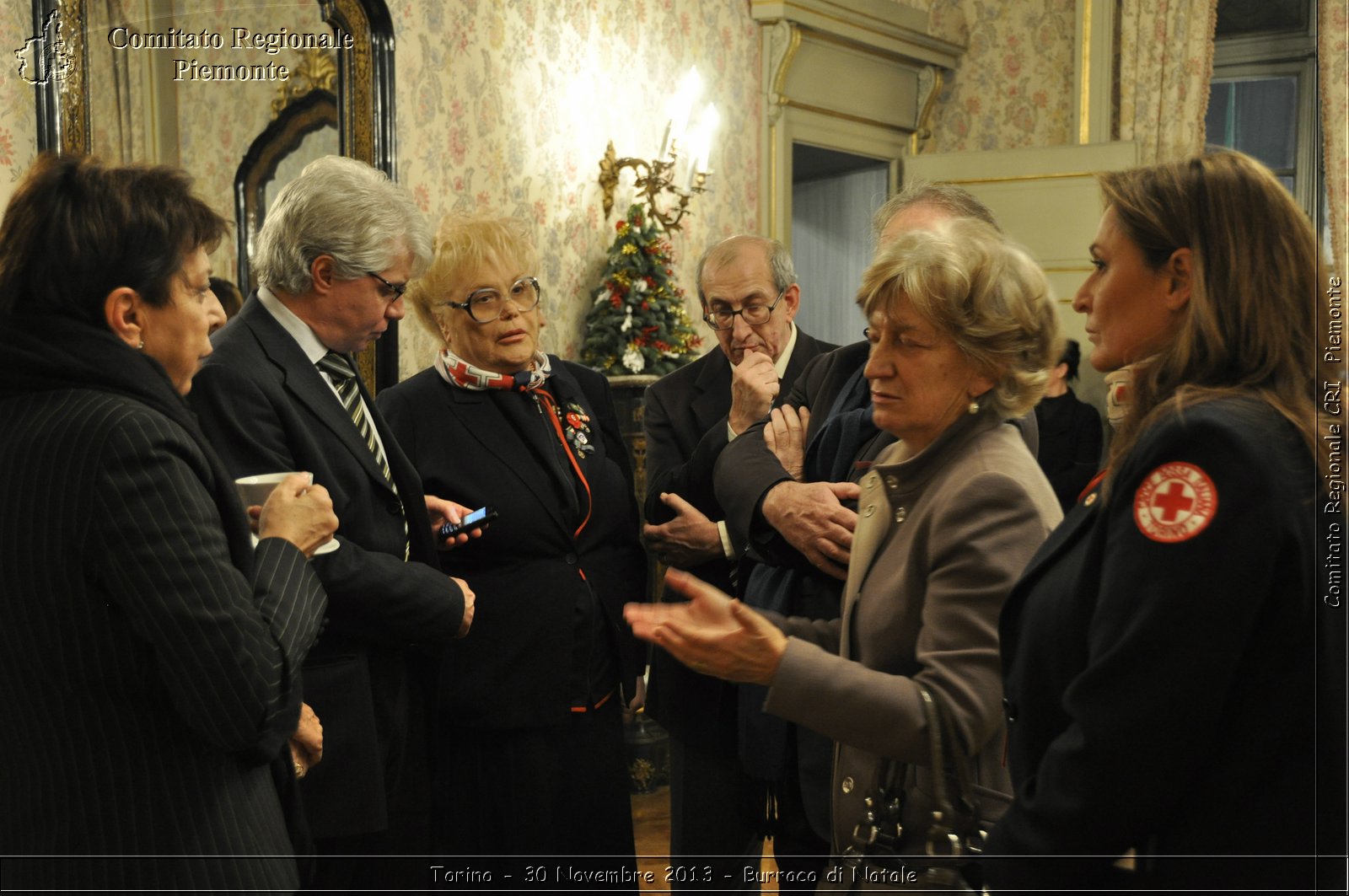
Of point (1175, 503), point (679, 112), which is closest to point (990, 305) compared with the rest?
point (1175, 503)

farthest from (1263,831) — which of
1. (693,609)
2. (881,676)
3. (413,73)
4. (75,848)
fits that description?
(413,73)

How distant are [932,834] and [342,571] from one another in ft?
3.36

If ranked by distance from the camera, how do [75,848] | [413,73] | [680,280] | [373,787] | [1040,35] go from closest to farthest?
[75,848]
[373,787]
[413,73]
[680,280]
[1040,35]

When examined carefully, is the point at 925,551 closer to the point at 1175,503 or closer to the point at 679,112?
the point at 1175,503

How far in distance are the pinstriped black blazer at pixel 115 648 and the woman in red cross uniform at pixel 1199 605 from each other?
944mm

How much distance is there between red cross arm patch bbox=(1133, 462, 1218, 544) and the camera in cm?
115

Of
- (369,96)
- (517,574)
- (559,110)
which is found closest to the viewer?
(517,574)

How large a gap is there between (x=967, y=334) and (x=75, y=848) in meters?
1.32

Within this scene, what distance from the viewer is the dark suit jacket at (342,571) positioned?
1.97 meters

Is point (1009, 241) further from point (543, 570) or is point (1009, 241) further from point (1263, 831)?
point (543, 570)

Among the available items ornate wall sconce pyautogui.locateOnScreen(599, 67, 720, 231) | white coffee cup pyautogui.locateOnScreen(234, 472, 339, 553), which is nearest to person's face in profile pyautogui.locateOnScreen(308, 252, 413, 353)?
white coffee cup pyautogui.locateOnScreen(234, 472, 339, 553)

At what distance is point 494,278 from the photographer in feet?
8.38

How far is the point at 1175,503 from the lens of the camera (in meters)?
1.17

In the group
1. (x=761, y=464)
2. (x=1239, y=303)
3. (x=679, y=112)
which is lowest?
(x=761, y=464)
